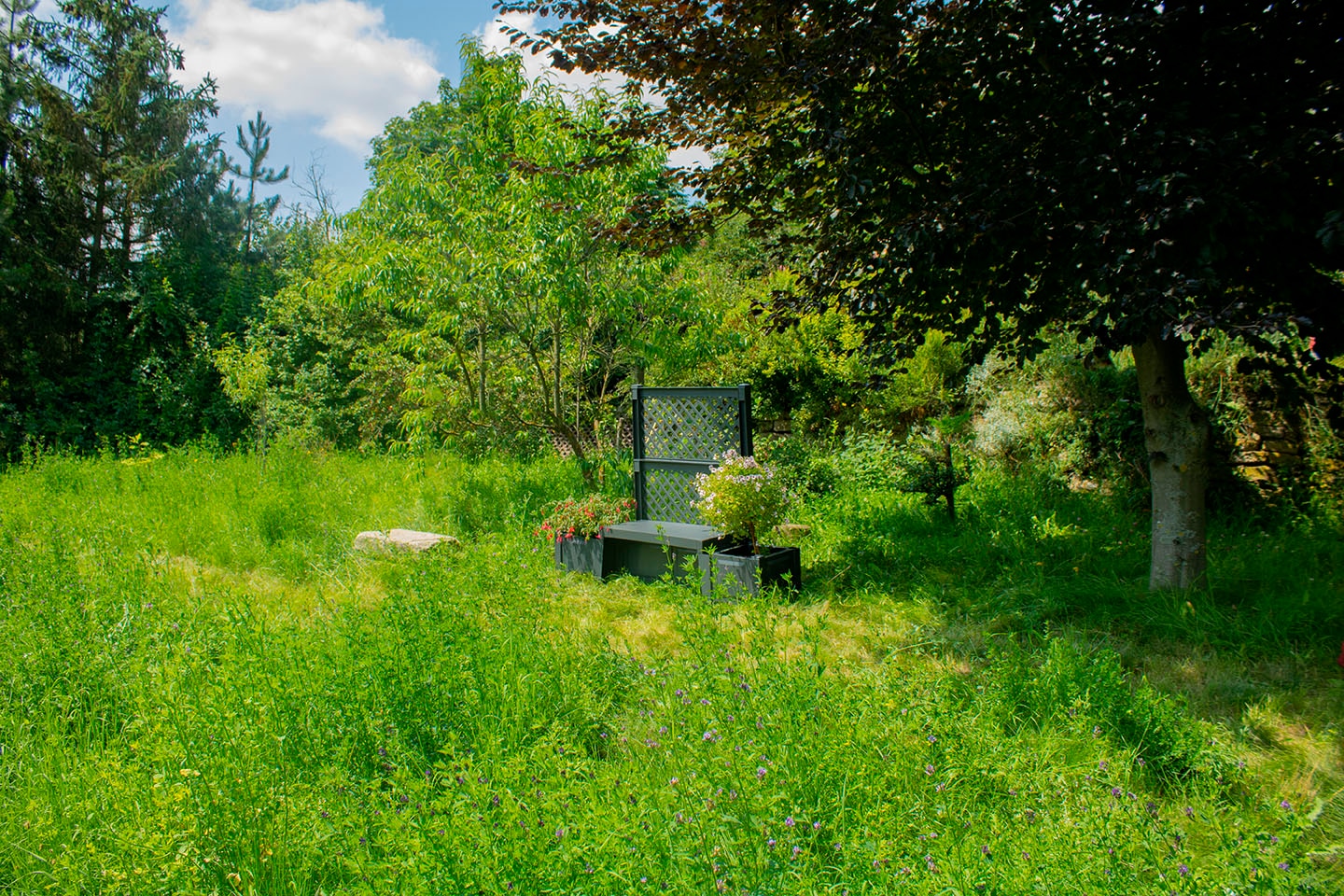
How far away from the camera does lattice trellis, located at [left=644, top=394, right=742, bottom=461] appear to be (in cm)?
529

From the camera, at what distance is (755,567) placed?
4496 mm

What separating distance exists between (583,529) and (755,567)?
150 centimetres

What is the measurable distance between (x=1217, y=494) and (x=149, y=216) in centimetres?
1699

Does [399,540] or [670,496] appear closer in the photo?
[670,496]

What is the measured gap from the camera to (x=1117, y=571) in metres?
4.50

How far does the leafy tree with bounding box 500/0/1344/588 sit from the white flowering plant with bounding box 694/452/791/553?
1.15m

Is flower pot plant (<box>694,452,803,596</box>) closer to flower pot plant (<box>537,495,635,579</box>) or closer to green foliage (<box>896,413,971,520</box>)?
flower pot plant (<box>537,495,635,579</box>)

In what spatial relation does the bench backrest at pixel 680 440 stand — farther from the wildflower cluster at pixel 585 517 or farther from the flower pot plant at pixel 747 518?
the flower pot plant at pixel 747 518

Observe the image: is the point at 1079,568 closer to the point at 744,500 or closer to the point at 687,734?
the point at 744,500

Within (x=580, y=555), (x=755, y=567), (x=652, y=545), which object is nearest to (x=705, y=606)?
(x=755, y=567)

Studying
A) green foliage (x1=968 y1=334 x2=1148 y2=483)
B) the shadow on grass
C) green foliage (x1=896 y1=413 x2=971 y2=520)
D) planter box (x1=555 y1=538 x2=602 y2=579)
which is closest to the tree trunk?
the shadow on grass

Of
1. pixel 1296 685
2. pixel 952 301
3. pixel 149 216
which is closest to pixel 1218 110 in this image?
pixel 952 301

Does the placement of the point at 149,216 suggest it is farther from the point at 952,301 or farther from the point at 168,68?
the point at 952,301

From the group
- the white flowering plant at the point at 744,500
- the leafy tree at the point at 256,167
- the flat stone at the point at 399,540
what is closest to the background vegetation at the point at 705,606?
the flat stone at the point at 399,540
